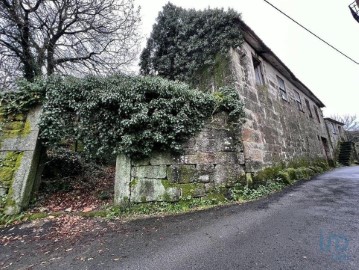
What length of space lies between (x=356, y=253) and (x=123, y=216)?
357cm

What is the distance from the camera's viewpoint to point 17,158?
14.4 feet

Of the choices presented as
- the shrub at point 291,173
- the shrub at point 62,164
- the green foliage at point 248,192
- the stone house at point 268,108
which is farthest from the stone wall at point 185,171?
the shrub at point 291,173

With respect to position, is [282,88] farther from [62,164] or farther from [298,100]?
[62,164]

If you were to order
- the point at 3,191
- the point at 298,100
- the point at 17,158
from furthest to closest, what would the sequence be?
the point at 298,100 → the point at 17,158 → the point at 3,191

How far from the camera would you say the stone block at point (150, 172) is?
4336mm

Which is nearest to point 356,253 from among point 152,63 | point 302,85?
point 152,63

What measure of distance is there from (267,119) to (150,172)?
5.12 meters

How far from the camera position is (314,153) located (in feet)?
37.9

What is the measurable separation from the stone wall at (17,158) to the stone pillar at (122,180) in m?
1.97

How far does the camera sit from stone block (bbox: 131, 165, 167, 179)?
14.2 feet

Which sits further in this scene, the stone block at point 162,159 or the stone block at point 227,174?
the stone block at point 227,174

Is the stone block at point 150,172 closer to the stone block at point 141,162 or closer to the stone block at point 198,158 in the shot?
the stone block at point 141,162

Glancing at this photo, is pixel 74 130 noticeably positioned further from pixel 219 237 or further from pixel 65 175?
pixel 219 237

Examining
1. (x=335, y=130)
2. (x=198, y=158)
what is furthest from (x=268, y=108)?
(x=335, y=130)
